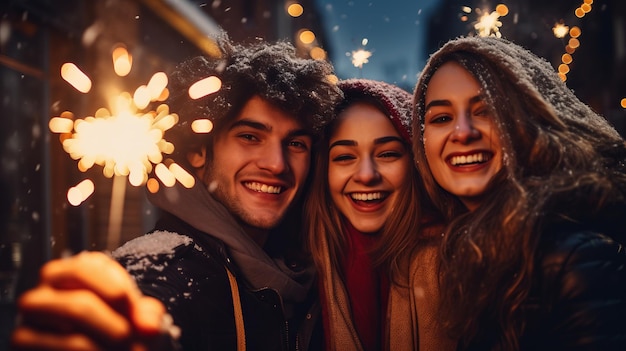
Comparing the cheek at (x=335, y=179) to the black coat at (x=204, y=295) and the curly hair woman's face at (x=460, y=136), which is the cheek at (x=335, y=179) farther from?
the black coat at (x=204, y=295)

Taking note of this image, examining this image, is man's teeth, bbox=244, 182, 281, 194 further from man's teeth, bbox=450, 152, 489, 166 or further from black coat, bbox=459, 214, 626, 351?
black coat, bbox=459, 214, 626, 351

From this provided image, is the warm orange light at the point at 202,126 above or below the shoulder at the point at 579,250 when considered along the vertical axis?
above

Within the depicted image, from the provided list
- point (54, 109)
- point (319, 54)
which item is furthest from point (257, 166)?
point (319, 54)

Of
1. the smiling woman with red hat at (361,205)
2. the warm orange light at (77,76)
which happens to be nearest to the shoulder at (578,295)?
the smiling woman with red hat at (361,205)

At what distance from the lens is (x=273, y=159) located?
2781 mm

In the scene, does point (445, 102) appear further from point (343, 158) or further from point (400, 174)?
point (343, 158)

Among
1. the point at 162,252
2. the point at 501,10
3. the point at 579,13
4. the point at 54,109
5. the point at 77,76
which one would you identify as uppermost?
the point at 579,13

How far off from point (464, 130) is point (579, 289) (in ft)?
3.15

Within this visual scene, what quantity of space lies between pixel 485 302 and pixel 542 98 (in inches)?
42.3

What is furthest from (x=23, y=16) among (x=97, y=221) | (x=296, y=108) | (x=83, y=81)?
(x=296, y=108)

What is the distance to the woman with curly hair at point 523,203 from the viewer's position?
1719 millimetres

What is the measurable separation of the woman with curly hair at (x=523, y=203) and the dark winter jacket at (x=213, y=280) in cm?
91

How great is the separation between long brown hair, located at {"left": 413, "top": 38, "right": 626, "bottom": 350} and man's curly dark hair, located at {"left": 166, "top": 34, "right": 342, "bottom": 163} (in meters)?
1.01

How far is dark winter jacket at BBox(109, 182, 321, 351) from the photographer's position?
2084 millimetres
